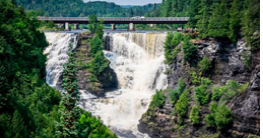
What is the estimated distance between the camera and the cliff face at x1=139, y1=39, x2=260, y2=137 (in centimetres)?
3969

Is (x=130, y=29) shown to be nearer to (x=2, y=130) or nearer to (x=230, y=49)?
(x=230, y=49)

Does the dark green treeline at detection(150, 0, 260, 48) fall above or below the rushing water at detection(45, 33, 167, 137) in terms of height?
above

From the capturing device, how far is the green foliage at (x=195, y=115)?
44.9 m

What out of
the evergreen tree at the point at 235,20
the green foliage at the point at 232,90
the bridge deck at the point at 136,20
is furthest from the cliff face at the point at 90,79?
the evergreen tree at the point at 235,20

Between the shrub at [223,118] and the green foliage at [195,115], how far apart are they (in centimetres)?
312

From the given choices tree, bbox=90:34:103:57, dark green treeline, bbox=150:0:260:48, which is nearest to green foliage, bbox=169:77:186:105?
dark green treeline, bbox=150:0:260:48

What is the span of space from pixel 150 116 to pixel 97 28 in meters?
26.4

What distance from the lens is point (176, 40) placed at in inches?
2189

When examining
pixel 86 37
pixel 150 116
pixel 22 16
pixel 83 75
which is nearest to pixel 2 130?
pixel 22 16

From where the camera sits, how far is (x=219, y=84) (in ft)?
157

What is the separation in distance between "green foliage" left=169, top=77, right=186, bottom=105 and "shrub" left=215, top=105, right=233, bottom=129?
7891 mm

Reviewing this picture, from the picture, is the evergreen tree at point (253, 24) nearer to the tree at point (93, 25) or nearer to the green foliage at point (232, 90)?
the green foliage at point (232, 90)

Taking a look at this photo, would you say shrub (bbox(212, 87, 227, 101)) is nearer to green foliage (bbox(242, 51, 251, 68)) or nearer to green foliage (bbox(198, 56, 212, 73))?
green foliage (bbox(242, 51, 251, 68))

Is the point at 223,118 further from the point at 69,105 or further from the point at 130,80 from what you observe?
the point at 69,105
